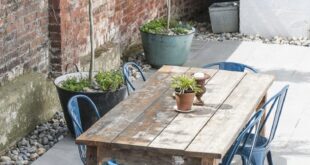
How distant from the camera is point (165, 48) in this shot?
8727 mm

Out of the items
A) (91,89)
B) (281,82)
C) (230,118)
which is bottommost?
(281,82)

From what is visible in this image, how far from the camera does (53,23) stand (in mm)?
7012

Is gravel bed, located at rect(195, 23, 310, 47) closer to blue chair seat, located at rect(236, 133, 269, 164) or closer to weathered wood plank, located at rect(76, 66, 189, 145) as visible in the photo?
weathered wood plank, located at rect(76, 66, 189, 145)

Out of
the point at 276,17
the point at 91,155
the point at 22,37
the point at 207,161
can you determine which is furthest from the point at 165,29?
the point at 207,161

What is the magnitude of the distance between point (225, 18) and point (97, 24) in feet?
10.9

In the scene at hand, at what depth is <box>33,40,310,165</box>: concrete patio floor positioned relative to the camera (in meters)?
6.31

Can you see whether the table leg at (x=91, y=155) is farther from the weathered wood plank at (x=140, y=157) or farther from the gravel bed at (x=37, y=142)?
the gravel bed at (x=37, y=142)

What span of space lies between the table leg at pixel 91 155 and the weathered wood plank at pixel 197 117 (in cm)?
38

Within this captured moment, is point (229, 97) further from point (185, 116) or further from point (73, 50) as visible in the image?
point (73, 50)

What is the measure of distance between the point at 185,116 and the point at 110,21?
3.71 metres

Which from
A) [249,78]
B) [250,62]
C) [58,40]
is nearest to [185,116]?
[249,78]

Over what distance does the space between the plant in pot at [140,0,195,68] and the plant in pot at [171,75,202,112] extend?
149 inches

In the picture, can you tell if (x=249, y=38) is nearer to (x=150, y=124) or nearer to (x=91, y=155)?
(x=150, y=124)

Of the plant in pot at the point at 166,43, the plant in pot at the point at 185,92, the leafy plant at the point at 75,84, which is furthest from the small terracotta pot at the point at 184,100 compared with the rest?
the plant in pot at the point at 166,43
